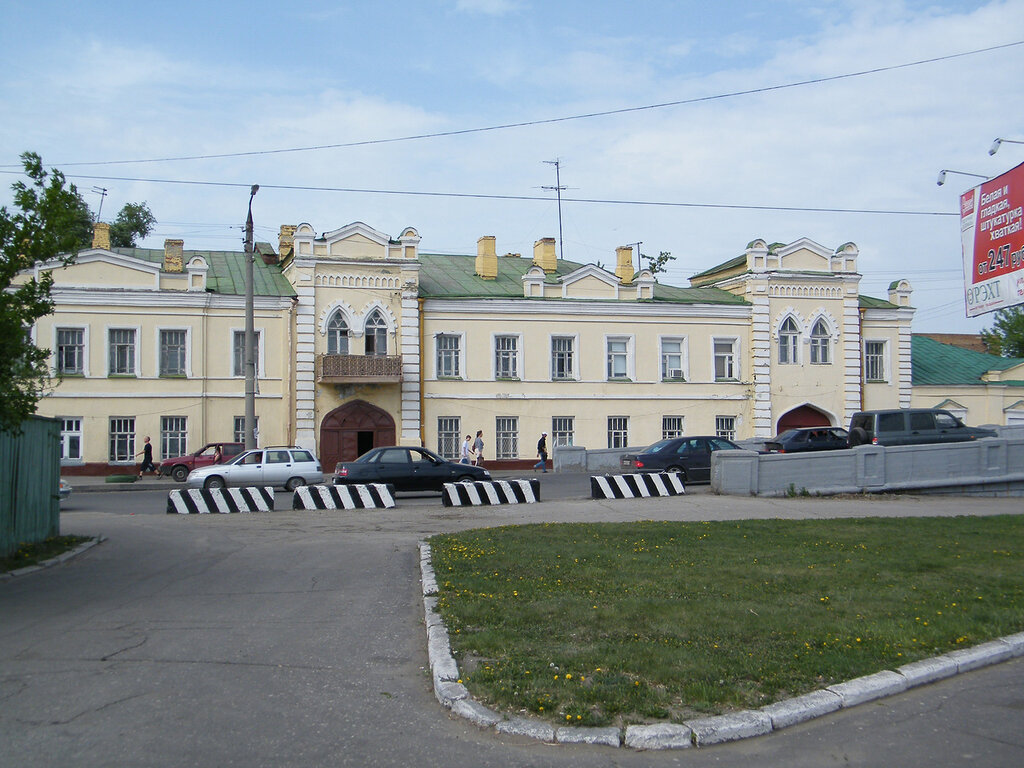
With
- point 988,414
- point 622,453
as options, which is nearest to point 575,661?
point 622,453

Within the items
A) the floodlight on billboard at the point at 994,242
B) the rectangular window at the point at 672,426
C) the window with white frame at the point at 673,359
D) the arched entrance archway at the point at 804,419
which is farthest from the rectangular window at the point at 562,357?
the floodlight on billboard at the point at 994,242

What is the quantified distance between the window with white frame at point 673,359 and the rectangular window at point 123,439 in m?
22.9

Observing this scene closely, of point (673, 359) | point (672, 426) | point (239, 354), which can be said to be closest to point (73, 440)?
point (239, 354)

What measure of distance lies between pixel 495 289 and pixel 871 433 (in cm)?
1816

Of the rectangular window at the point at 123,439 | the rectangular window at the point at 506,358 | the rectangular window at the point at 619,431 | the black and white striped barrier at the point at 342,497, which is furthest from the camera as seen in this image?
the rectangular window at the point at 619,431

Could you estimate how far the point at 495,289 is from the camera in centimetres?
4178

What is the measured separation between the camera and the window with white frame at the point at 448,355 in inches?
1567

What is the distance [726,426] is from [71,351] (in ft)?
92.7

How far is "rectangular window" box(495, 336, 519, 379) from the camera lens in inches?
1599

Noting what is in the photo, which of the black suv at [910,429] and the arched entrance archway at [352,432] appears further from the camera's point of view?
the arched entrance archway at [352,432]

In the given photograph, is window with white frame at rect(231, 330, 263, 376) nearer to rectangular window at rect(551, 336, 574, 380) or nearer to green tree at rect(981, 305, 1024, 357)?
rectangular window at rect(551, 336, 574, 380)

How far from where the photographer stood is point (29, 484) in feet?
48.2

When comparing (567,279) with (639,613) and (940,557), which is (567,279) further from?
(639,613)

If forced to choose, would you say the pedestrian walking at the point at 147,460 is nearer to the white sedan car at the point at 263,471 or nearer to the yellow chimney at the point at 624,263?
the white sedan car at the point at 263,471
